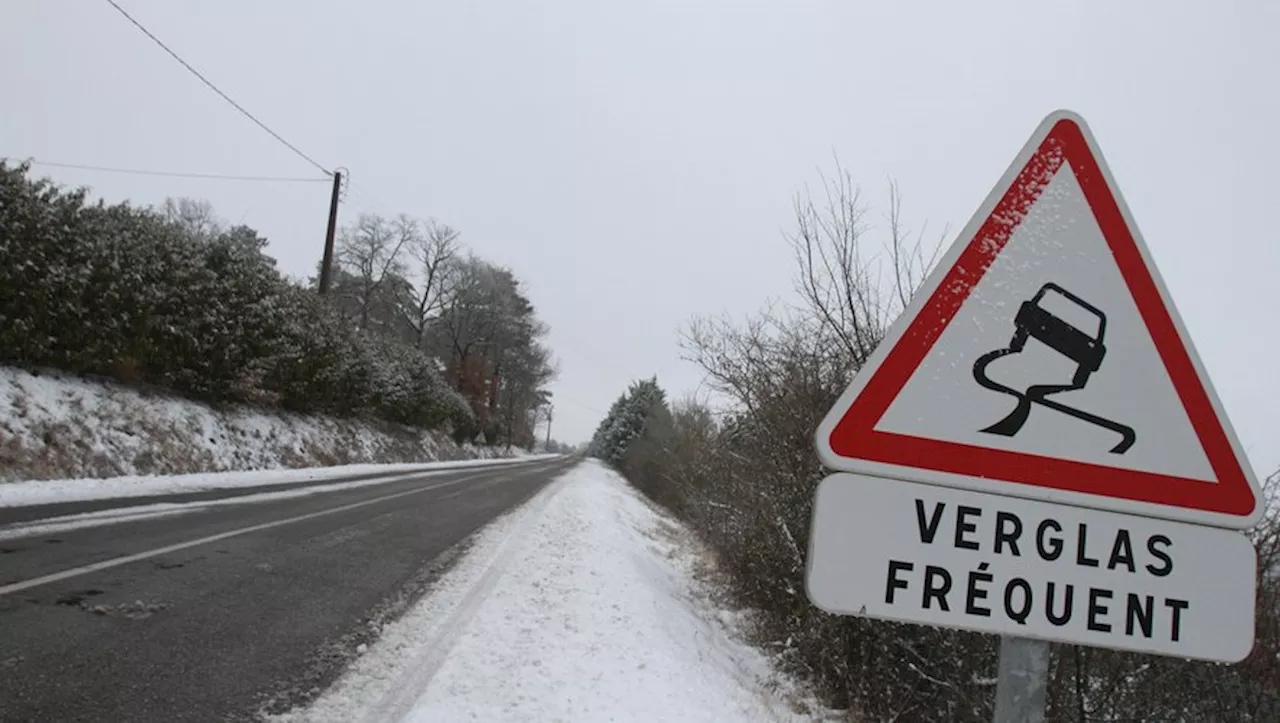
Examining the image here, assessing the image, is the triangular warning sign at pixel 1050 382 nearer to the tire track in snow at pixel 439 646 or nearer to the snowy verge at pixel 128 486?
the tire track in snow at pixel 439 646

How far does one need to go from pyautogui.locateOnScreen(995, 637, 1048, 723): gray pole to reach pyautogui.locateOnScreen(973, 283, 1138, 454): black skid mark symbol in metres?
0.43

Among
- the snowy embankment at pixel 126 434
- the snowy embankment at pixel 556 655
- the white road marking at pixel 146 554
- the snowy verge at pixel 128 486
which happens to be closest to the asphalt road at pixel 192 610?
the white road marking at pixel 146 554

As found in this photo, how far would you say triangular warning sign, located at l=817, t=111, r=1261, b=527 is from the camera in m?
1.51

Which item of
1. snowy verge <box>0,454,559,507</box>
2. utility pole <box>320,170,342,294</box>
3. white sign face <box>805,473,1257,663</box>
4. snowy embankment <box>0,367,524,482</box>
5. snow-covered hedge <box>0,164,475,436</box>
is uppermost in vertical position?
utility pole <box>320,170,342,294</box>

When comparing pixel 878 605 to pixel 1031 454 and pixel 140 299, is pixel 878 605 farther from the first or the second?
pixel 140 299

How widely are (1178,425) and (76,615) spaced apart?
18.9 ft

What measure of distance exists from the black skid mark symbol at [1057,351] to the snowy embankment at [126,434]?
1248 cm

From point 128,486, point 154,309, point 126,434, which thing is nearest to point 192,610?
point 128,486

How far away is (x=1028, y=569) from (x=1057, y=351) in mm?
464

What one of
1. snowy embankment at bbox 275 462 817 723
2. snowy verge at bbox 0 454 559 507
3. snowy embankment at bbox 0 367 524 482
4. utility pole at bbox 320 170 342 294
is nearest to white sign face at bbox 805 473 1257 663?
snowy embankment at bbox 275 462 817 723

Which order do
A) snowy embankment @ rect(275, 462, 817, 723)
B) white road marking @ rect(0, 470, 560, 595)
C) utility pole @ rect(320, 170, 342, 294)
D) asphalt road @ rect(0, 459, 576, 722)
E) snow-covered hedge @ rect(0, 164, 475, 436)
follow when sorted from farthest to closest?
utility pole @ rect(320, 170, 342, 294) < snow-covered hedge @ rect(0, 164, 475, 436) < white road marking @ rect(0, 470, 560, 595) < snowy embankment @ rect(275, 462, 817, 723) < asphalt road @ rect(0, 459, 576, 722)

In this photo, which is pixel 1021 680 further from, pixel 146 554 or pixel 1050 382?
pixel 146 554

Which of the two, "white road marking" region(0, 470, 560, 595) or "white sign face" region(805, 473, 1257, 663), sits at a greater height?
"white sign face" region(805, 473, 1257, 663)

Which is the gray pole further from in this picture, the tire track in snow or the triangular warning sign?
the tire track in snow
